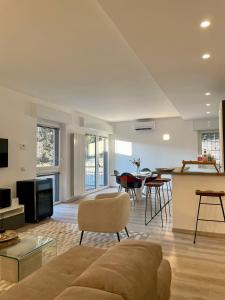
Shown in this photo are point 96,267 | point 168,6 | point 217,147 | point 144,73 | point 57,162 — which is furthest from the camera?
point 217,147

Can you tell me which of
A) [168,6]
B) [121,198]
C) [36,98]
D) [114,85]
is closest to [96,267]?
[168,6]

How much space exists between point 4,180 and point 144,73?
3.24 m

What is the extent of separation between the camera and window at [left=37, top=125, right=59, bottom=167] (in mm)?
6121

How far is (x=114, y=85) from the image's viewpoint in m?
4.77

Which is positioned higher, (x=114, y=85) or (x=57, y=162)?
(x=114, y=85)

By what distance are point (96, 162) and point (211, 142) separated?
159 inches

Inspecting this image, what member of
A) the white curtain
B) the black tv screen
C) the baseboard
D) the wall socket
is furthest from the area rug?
the white curtain

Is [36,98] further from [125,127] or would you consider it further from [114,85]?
[125,127]

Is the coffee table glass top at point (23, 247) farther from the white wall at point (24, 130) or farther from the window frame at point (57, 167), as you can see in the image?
the window frame at point (57, 167)

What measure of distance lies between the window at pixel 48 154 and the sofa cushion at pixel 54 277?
4207mm

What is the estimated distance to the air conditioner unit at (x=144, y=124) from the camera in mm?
9145

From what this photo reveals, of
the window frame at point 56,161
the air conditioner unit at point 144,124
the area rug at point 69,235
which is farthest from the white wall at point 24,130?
the air conditioner unit at point 144,124

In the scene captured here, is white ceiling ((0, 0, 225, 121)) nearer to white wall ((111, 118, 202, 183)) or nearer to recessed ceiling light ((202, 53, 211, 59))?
recessed ceiling light ((202, 53, 211, 59))

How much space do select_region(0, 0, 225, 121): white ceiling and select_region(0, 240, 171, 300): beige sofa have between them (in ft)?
5.90
